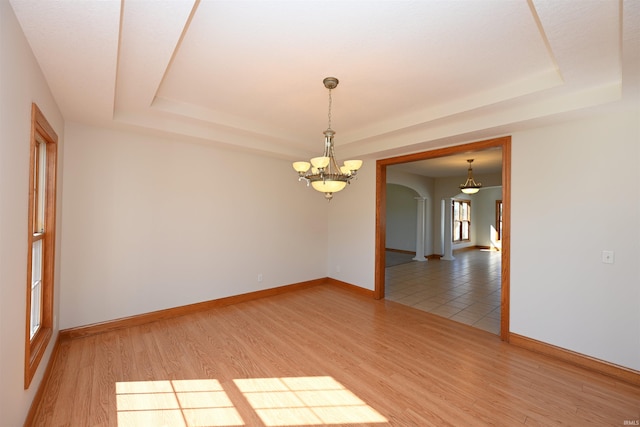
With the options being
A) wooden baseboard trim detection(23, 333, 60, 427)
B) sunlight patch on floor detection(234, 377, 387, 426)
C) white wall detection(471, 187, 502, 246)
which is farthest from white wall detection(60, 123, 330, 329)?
white wall detection(471, 187, 502, 246)

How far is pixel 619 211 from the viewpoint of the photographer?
2494 mm

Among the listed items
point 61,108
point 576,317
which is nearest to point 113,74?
point 61,108

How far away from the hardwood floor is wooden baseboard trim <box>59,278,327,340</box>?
→ 100mm

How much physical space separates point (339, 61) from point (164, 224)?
9.67 feet

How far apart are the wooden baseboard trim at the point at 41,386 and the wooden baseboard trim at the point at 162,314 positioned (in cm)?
21

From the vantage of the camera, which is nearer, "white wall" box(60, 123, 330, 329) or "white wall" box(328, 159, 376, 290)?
"white wall" box(60, 123, 330, 329)

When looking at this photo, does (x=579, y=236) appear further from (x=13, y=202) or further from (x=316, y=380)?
(x=13, y=202)

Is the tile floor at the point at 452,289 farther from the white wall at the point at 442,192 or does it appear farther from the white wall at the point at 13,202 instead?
the white wall at the point at 13,202

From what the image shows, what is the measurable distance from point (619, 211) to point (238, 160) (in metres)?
4.42

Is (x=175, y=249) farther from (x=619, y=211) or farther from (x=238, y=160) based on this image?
(x=619, y=211)

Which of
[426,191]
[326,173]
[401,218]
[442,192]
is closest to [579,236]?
[326,173]

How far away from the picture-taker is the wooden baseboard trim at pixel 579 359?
7.88 feet

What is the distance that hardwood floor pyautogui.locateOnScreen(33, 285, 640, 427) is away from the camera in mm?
1960

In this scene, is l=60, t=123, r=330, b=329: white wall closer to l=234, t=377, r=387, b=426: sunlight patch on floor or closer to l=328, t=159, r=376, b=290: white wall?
l=328, t=159, r=376, b=290: white wall
